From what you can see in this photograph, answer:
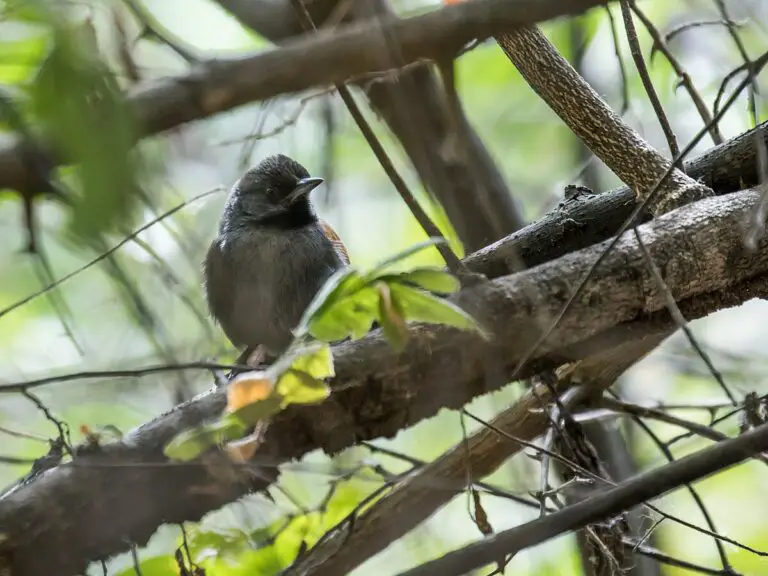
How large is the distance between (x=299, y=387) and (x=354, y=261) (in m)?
3.82

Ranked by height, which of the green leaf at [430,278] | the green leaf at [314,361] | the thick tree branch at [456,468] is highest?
the green leaf at [430,278]

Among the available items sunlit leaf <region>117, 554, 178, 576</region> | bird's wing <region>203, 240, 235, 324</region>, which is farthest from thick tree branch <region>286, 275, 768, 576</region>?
bird's wing <region>203, 240, 235, 324</region>

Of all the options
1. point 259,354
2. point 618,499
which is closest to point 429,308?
point 618,499

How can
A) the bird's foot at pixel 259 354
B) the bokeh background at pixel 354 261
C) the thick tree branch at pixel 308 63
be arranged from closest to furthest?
the thick tree branch at pixel 308 63 → the bokeh background at pixel 354 261 → the bird's foot at pixel 259 354

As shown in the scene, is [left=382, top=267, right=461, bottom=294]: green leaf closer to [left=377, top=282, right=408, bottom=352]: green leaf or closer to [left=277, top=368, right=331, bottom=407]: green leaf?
[left=377, top=282, right=408, bottom=352]: green leaf

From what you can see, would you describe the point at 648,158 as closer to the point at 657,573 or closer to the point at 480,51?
the point at 657,573

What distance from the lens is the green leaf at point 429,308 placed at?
123 cm

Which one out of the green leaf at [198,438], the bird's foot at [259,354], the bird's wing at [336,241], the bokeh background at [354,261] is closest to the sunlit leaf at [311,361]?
the green leaf at [198,438]

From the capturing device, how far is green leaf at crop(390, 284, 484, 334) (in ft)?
4.03

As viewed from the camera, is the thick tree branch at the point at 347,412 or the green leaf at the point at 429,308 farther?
the thick tree branch at the point at 347,412

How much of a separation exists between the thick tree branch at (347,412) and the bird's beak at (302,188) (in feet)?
6.85

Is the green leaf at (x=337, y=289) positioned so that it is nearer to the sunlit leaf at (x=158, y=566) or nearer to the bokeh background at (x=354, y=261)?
the bokeh background at (x=354, y=261)

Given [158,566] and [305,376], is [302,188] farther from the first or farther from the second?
[305,376]

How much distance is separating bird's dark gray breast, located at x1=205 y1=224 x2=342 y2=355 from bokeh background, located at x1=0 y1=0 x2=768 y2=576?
0.14 metres
